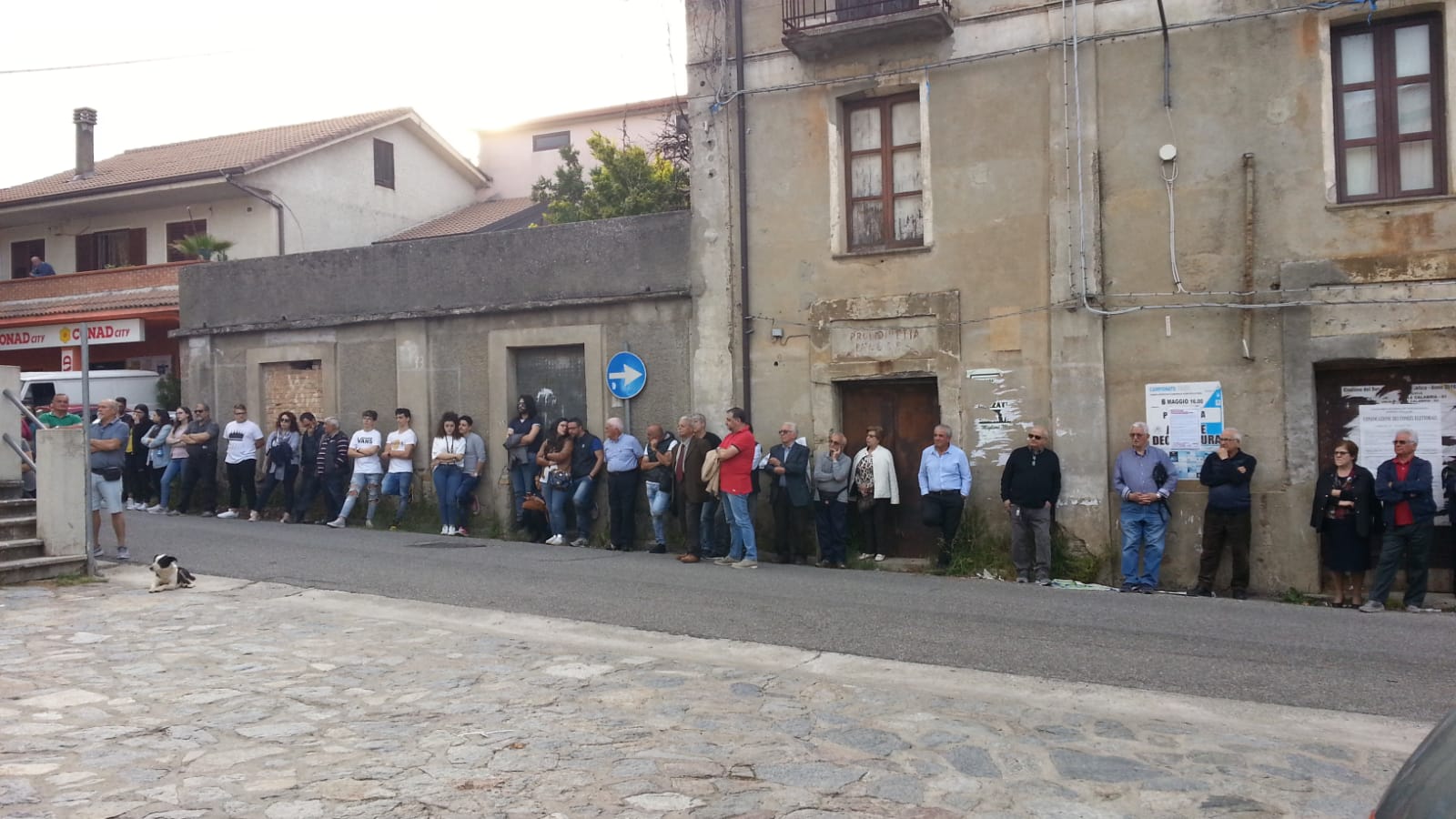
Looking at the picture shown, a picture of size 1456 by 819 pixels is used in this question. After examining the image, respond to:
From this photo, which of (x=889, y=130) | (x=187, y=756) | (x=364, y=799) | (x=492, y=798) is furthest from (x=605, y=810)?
(x=889, y=130)

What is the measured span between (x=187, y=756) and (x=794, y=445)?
8.77m

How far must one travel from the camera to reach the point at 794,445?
13.9m

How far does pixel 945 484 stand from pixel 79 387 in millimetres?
15383

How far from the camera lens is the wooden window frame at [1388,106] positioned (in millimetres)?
11812

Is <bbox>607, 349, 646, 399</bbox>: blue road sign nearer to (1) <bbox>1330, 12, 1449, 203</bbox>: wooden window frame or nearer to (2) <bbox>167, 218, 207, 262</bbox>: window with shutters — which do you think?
(1) <bbox>1330, 12, 1449, 203</bbox>: wooden window frame

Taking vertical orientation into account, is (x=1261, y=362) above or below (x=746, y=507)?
above

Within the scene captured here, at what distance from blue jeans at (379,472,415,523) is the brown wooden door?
21.3 feet

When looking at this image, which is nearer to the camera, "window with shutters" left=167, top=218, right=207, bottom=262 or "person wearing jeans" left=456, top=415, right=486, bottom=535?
"person wearing jeans" left=456, top=415, right=486, bottom=535

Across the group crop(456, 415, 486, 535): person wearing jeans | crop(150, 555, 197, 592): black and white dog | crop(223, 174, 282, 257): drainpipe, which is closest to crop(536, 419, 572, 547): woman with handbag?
crop(456, 415, 486, 535): person wearing jeans

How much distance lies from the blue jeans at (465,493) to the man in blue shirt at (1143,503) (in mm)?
8639

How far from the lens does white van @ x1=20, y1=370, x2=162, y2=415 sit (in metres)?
19.6

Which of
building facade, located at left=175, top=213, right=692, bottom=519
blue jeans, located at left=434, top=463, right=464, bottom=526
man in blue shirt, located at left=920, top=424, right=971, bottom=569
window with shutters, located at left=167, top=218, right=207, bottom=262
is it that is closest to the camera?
man in blue shirt, located at left=920, top=424, right=971, bottom=569

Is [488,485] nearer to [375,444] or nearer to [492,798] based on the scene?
[375,444]

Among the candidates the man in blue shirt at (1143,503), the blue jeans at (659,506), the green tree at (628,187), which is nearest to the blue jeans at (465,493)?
the blue jeans at (659,506)
